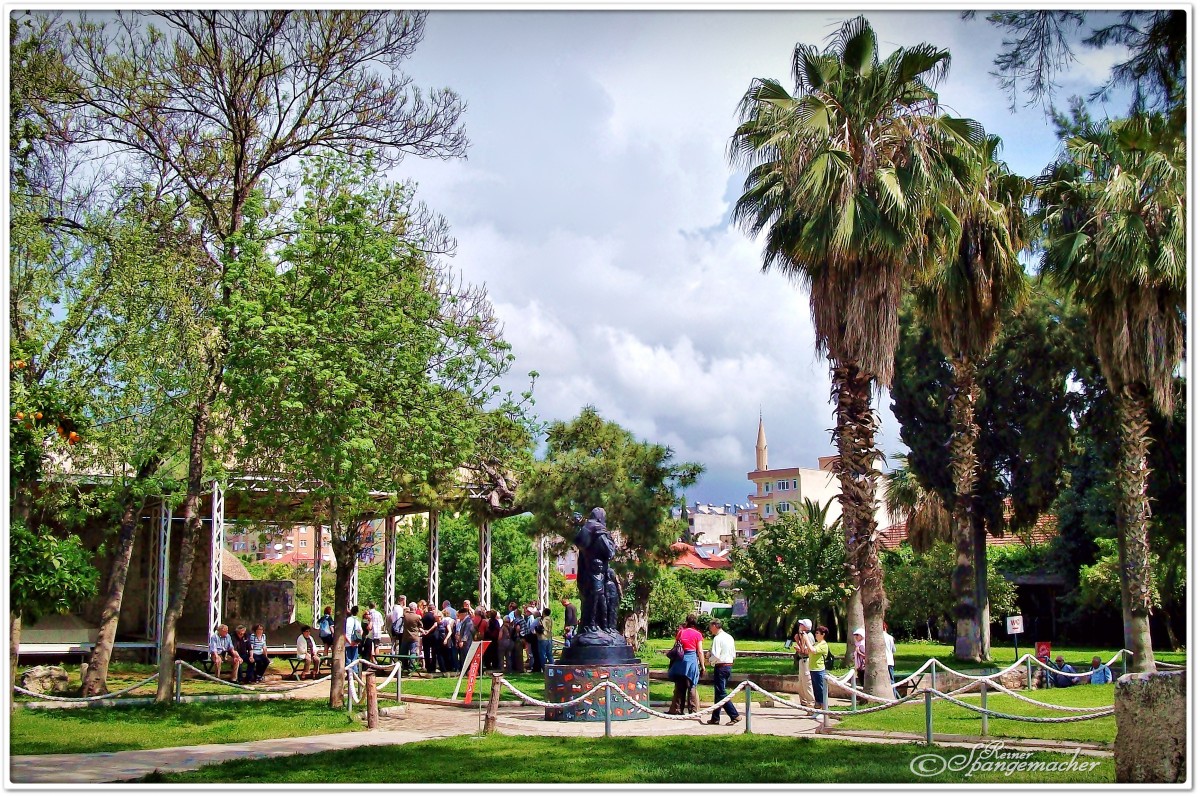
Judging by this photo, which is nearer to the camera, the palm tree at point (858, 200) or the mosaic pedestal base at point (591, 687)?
the mosaic pedestal base at point (591, 687)

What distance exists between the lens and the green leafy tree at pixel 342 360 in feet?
51.4

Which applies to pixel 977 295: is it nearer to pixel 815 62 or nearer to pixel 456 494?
pixel 815 62

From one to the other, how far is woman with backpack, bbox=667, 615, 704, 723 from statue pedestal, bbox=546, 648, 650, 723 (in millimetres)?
486

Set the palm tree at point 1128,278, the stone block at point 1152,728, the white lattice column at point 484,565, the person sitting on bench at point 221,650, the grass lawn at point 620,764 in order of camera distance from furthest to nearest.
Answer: the white lattice column at point 484,565 → the person sitting on bench at point 221,650 → the palm tree at point 1128,278 → the grass lawn at point 620,764 → the stone block at point 1152,728

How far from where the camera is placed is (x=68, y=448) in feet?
61.7

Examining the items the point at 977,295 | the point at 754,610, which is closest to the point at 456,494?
the point at 754,610

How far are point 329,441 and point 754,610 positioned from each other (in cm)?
1695

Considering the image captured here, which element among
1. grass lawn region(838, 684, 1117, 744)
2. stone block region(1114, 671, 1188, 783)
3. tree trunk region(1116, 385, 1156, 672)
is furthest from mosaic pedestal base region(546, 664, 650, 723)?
tree trunk region(1116, 385, 1156, 672)

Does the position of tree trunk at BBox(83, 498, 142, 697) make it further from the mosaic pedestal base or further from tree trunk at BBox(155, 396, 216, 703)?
the mosaic pedestal base

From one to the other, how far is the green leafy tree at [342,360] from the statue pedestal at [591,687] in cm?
347

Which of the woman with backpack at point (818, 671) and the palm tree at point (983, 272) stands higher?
the palm tree at point (983, 272)

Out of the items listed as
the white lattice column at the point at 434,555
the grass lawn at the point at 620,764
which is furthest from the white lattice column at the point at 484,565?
the grass lawn at the point at 620,764

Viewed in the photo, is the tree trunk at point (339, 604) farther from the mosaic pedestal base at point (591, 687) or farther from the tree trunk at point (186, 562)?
the mosaic pedestal base at point (591, 687)

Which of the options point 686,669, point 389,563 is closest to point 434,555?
point 389,563
